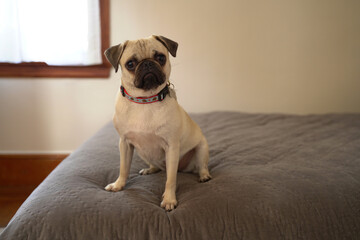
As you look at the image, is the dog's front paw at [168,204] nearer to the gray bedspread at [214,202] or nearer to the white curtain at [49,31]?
the gray bedspread at [214,202]

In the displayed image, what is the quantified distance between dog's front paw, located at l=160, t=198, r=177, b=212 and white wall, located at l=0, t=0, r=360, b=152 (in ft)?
6.05

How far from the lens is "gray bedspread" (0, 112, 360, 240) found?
1.03 m

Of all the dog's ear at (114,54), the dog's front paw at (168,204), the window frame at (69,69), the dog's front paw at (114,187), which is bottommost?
the dog's front paw at (114,187)

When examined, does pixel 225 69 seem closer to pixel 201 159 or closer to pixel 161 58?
pixel 201 159

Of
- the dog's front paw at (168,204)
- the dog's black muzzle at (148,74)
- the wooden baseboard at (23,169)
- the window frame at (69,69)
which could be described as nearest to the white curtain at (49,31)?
the window frame at (69,69)

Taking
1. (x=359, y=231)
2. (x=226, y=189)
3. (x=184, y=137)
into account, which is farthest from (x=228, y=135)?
(x=359, y=231)

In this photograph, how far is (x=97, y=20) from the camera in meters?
2.68

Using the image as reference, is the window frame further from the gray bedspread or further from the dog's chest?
the dog's chest

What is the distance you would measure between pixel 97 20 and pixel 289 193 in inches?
87.8

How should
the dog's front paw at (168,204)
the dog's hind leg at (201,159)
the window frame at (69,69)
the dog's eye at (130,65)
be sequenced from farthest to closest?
the window frame at (69,69) → the dog's hind leg at (201,159) → the dog's eye at (130,65) → the dog's front paw at (168,204)

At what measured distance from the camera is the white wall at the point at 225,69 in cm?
279

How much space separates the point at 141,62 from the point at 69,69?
5.96 feet

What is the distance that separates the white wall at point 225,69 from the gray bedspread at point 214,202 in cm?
133

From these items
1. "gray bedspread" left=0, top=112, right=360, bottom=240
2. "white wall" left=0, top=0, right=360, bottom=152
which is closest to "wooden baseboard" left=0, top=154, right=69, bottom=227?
"white wall" left=0, top=0, right=360, bottom=152
